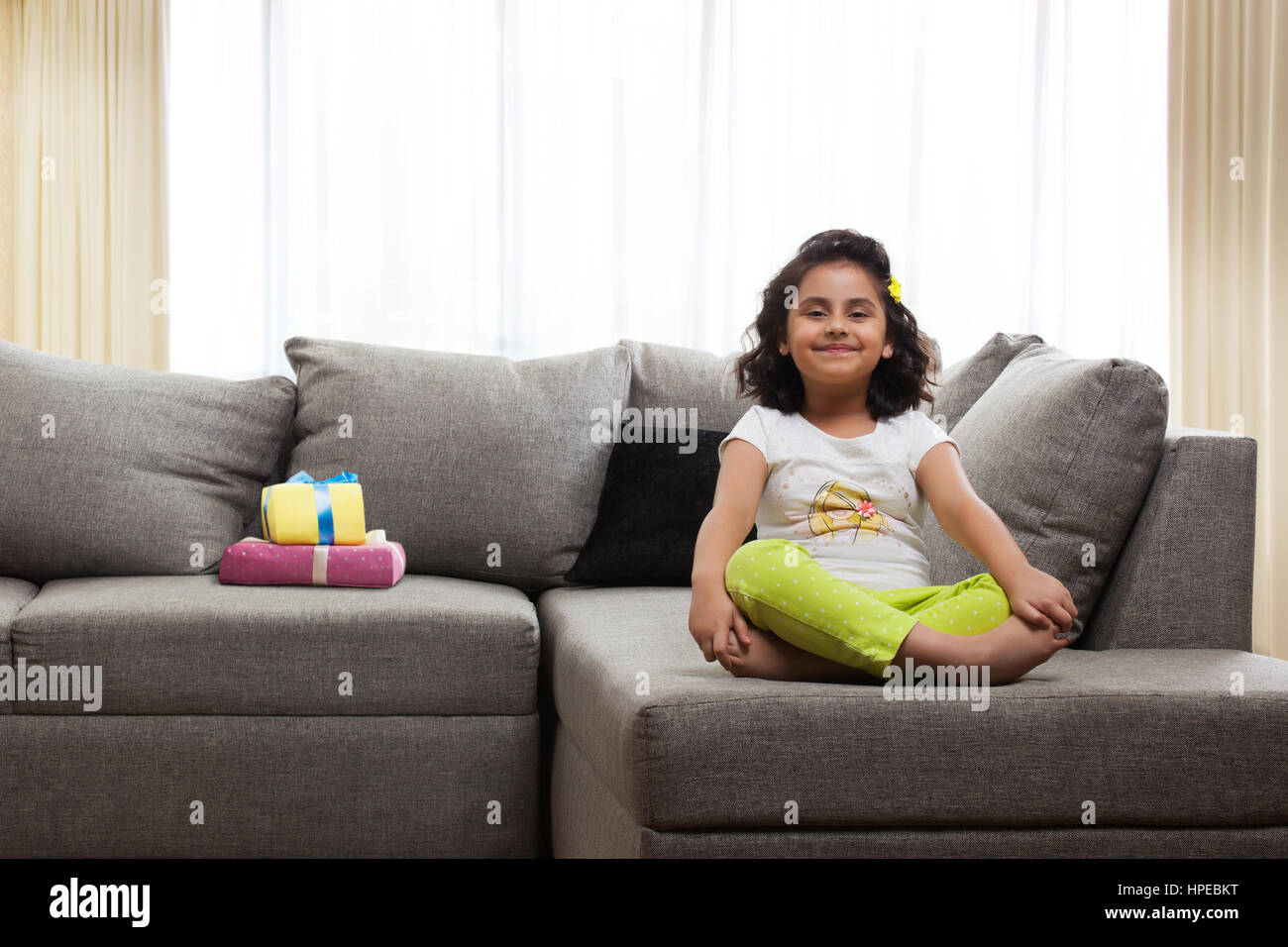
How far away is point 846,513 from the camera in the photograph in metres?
1.56

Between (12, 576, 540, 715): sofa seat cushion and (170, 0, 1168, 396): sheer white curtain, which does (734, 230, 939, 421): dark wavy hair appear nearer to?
(12, 576, 540, 715): sofa seat cushion

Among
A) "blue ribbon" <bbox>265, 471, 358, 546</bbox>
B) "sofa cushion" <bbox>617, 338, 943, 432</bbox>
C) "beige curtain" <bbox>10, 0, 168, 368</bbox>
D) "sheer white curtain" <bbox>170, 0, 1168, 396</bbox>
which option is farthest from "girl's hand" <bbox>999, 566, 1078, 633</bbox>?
"beige curtain" <bbox>10, 0, 168, 368</bbox>

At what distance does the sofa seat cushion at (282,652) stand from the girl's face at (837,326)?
653 millimetres

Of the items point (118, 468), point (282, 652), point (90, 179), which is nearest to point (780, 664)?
point (282, 652)

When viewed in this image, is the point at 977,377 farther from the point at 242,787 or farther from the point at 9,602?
the point at 9,602

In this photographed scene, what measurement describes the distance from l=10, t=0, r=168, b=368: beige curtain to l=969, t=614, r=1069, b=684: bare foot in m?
2.69

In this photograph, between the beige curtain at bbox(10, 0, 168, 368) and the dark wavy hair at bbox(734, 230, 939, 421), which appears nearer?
the dark wavy hair at bbox(734, 230, 939, 421)

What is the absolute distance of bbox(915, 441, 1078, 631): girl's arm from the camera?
1.35 metres

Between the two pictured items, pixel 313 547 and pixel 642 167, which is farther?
pixel 642 167

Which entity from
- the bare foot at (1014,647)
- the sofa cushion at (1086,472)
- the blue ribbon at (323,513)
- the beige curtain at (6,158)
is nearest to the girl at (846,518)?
the bare foot at (1014,647)

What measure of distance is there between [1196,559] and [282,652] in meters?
1.34

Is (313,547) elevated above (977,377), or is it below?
below

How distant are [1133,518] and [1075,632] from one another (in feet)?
0.59
